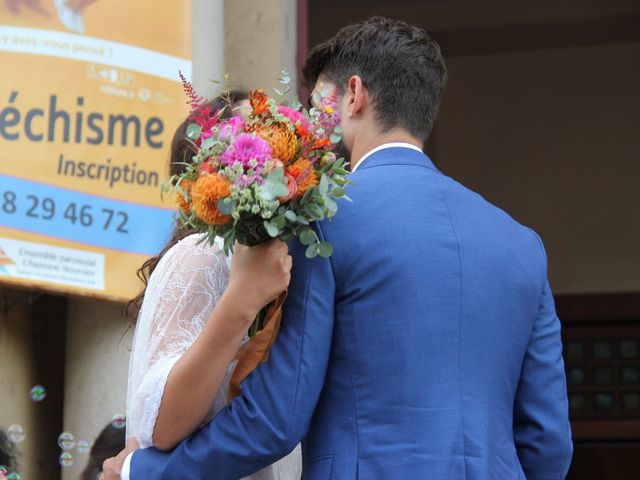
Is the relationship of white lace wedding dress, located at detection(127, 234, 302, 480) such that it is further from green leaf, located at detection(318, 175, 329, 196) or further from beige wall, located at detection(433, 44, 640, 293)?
beige wall, located at detection(433, 44, 640, 293)

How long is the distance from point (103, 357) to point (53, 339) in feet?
1.05

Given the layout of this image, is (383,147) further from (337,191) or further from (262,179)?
(262,179)

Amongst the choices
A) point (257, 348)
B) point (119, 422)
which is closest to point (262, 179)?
point (257, 348)

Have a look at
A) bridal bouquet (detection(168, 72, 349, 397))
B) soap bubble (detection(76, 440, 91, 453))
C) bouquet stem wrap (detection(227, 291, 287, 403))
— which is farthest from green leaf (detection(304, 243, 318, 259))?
soap bubble (detection(76, 440, 91, 453))

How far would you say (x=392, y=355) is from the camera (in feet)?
7.34

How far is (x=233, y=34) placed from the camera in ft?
17.0

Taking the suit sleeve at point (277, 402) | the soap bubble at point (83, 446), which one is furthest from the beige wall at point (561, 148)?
the suit sleeve at point (277, 402)

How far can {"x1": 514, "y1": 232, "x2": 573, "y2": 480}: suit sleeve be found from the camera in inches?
96.7

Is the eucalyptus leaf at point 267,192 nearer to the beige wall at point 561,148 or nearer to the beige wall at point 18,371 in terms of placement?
the beige wall at point 18,371

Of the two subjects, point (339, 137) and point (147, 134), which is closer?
point (339, 137)

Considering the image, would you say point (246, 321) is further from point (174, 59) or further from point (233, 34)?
point (233, 34)

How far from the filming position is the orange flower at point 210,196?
2.10m

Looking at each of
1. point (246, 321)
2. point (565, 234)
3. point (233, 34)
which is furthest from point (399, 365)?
point (565, 234)

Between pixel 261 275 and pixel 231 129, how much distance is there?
25 centimetres
